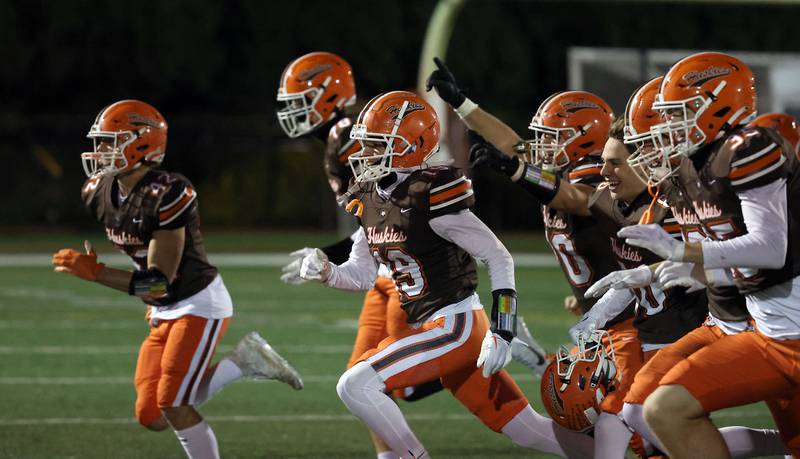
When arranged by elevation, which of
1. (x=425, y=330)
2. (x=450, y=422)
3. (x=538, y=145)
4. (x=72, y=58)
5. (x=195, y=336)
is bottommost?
(x=72, y=58)

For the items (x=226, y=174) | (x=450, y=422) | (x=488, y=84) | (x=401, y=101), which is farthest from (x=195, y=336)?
(x=488, y=84)

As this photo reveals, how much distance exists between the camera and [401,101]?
4820 millimetres

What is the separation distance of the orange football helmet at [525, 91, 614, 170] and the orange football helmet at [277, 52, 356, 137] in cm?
146

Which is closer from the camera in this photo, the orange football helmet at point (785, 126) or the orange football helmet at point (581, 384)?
the orange football helmet at point (581, 384)

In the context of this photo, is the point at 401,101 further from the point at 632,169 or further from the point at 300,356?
the point at 300,356

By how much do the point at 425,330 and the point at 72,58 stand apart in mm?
20997

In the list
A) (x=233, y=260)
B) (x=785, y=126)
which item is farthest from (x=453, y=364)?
(x=233, y=260)

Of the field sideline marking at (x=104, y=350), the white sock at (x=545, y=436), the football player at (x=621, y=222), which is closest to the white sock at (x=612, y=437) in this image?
the football player at (x=621, y=222)

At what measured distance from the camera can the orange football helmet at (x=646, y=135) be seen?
13.9 feet

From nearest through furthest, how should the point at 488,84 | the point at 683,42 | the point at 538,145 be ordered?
the point at 538,145 → the point at 488,84 → the point at 683,42

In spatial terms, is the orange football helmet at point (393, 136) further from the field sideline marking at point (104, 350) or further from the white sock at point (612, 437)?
the field sideline marking at point (104, 350)

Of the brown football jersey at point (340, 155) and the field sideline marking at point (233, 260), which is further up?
the brown football jersey at point (340, 155)

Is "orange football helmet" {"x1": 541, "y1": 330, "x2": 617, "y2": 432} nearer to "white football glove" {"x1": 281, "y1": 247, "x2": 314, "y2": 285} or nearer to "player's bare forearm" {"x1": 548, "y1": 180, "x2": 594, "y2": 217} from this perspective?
"player's bare forearm" {"x1": 548, "y1": 180, "x2": 594, "y2": 217}

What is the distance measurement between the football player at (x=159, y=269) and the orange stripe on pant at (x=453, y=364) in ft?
3.41
